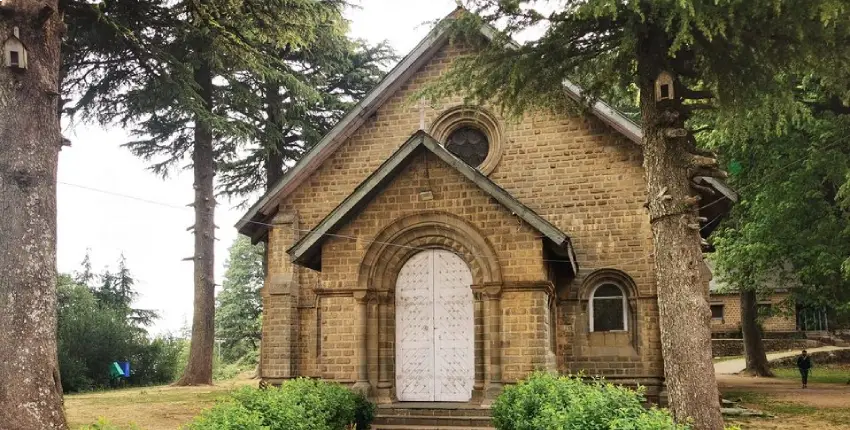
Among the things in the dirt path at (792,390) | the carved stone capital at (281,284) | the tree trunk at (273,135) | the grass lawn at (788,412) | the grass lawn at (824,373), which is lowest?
the grass lawn at (824,373)

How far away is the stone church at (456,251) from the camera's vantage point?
13.9 meters

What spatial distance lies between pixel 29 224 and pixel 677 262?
9186 mm

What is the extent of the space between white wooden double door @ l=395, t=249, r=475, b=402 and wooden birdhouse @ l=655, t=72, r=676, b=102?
534 cm

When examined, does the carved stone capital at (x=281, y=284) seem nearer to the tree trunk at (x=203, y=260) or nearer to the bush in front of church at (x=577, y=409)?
the bush in front of church at (x=577, y=409)

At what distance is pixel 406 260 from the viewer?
48.9 feet

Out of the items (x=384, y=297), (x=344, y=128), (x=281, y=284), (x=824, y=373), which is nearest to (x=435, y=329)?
(x=384, y=297)

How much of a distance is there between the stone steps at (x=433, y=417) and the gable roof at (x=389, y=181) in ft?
10.7

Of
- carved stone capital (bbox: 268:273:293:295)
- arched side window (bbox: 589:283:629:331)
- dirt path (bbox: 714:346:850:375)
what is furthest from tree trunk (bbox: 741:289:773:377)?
carved stone capital (bbox: 268:273:293:295)

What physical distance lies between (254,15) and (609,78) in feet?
27.8

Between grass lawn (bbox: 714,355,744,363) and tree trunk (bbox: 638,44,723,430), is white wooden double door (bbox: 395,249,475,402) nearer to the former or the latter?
tree trunk (bbox: 638,44,723,430)

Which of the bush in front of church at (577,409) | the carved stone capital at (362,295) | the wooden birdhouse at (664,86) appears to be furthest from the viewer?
the carved stone capital at (362,295)

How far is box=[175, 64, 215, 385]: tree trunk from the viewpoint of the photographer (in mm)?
25641

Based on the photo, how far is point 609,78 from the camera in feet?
38.9

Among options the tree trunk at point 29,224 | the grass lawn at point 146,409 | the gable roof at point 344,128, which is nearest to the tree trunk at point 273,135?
the grass lawn at point 146,409
